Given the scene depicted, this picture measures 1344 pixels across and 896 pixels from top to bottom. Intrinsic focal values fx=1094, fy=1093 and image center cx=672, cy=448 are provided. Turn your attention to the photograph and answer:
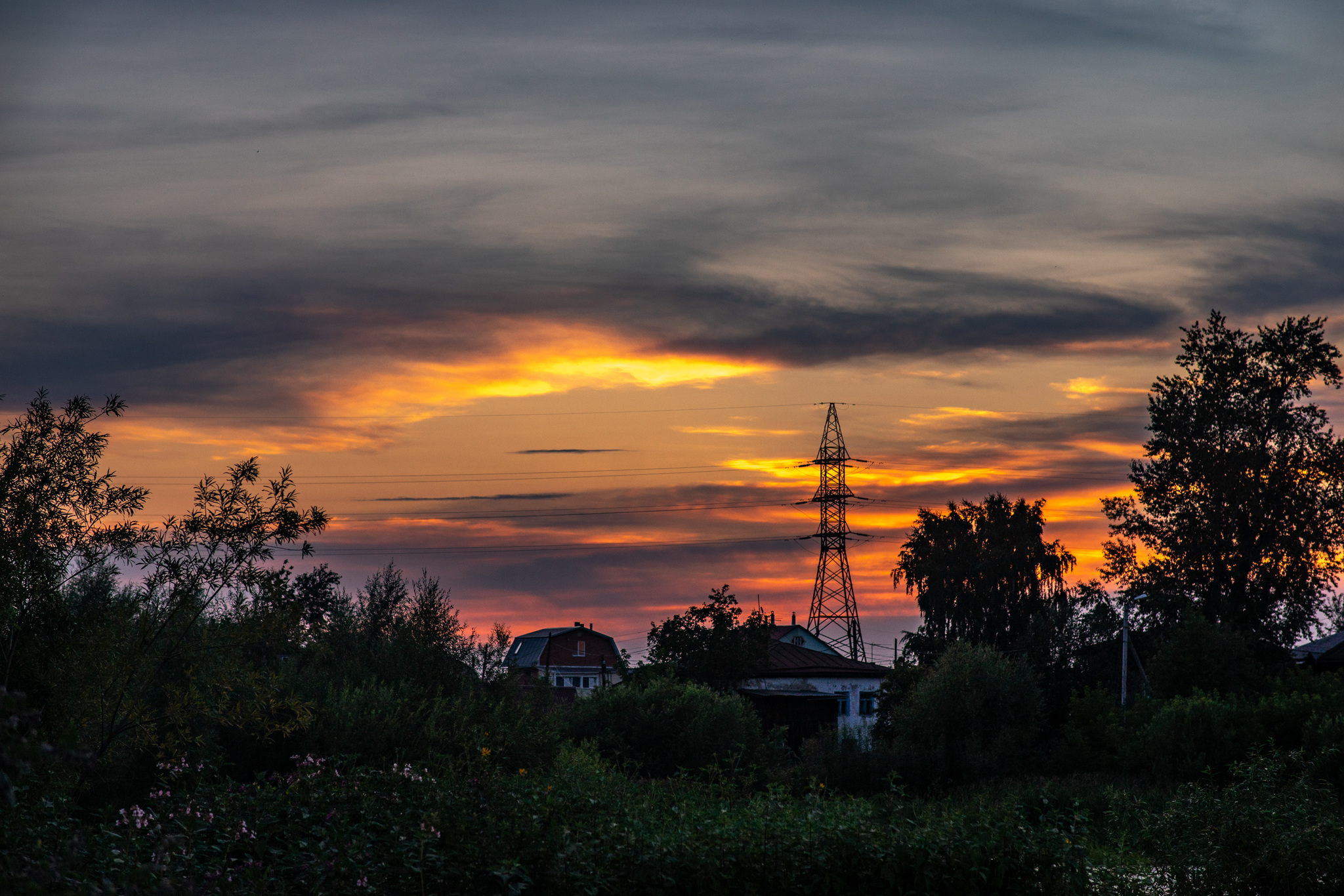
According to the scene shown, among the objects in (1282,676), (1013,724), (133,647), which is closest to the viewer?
(133,647)

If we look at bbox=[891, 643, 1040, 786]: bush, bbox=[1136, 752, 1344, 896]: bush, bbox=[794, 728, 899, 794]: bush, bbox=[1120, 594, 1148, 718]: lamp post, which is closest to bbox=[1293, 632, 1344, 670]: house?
bbox=[1120, 594, 1148, 718]: lamp post

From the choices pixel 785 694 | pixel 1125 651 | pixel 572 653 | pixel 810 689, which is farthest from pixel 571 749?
pixel 572 653

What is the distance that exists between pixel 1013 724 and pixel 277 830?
70.1 feet

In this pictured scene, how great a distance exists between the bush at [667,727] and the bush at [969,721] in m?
3.91

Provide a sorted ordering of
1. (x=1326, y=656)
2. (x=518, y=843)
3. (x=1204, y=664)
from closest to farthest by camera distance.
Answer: (x=518, y=843) < (x=1204, y=664) < (x=1326, y=656)

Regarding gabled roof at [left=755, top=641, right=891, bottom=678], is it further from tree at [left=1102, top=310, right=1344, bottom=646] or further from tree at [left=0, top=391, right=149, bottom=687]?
tree at [left=0, top=391, right=149, bottom=687]

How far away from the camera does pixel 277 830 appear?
32.8 feet

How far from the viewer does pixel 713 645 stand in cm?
4034

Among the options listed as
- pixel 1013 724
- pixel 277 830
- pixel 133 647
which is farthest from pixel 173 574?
pixel 1013 724

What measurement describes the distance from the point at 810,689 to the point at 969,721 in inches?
792

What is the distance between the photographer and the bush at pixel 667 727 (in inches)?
997

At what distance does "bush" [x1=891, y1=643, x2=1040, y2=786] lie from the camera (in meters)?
26.2

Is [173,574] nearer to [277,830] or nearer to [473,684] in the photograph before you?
[277,830]

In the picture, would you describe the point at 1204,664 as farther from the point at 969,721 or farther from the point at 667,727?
the point at 667,727
